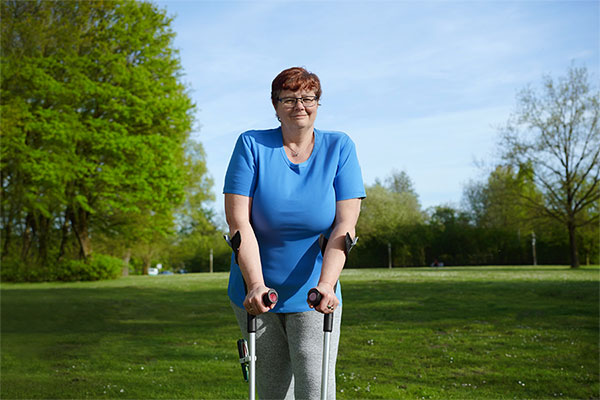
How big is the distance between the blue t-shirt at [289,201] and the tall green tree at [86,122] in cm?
1972

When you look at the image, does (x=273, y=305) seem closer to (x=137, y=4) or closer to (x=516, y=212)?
(x=137, y=4)

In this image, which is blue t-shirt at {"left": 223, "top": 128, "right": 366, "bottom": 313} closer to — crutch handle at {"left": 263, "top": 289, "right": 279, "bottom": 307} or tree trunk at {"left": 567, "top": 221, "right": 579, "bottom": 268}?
crutch handle at {"left": 263, "top": 289, "right": 279, "bottom": 307}

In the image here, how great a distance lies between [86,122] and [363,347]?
61.5ft

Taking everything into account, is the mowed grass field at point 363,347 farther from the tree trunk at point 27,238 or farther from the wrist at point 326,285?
the tree trunk at point 27,238

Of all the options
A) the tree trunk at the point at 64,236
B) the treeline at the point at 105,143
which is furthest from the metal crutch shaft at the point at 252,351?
the tree trunk at the point at 64,236

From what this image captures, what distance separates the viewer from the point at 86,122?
2370cm

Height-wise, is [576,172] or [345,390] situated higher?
[576,172]

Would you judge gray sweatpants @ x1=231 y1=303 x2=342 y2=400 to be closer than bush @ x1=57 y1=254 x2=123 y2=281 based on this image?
Yes

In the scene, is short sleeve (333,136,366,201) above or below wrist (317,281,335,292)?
above

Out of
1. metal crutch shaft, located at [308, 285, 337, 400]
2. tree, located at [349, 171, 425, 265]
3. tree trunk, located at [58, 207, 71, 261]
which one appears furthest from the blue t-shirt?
tree, located at [349, 171, 425, 265]

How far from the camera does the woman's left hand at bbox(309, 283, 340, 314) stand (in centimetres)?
235

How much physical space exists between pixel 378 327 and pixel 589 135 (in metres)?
24.7

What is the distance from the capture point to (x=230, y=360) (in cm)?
789

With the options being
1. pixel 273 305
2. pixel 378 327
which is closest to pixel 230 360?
pixel 378 327
